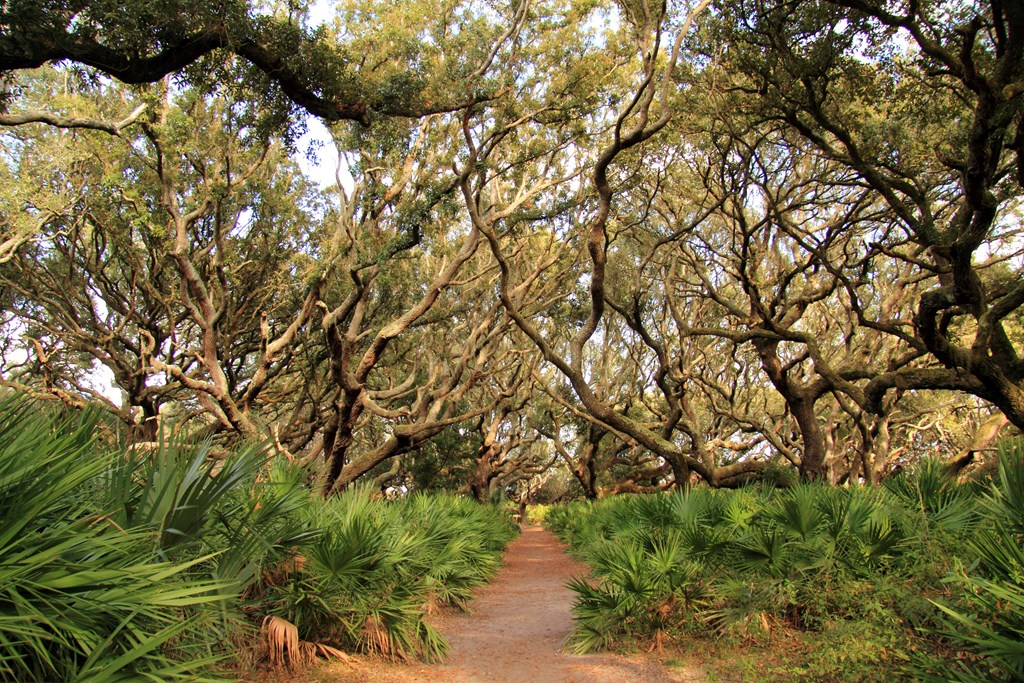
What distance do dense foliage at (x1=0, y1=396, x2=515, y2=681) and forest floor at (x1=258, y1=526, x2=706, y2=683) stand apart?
11.2 inches

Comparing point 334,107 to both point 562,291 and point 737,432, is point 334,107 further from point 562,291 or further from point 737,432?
point 737,432

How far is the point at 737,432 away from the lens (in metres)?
28.4

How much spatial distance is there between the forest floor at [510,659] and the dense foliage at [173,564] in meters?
0.28

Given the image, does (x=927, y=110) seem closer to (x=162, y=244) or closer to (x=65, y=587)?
(x=65, y=587)

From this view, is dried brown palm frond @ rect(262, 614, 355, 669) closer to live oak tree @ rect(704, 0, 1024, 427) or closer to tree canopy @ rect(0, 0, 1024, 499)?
tree canopy @ rect(0, 0, 1024, 499)

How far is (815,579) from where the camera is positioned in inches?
250

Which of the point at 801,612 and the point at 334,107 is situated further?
the point at 334,107

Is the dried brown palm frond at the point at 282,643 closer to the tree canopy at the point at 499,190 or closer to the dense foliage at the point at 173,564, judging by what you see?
the dense foliage at the point at 173,564

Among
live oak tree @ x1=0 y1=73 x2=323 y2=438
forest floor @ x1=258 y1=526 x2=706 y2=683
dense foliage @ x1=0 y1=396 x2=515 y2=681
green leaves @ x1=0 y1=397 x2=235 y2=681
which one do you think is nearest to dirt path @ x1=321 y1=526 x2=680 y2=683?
forest floor @ x1=258 y1=526 x2=706 y2=683

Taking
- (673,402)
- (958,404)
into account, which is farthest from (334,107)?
(958,404)

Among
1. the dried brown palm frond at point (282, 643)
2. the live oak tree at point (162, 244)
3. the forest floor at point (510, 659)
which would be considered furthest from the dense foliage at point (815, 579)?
the live oak tree at point (162, 244)

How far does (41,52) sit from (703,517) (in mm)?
→ 9493

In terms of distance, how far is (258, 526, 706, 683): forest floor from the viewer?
5.92 meters

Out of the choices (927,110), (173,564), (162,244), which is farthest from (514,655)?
(162,244)
